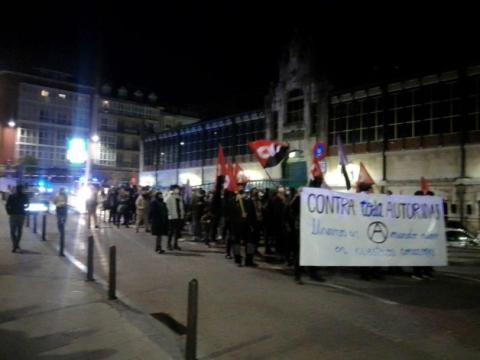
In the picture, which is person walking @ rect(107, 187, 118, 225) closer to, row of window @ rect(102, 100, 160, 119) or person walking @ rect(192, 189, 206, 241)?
person walking @ rect(192, 189, 206, 241)

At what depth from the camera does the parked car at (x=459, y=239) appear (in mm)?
20922

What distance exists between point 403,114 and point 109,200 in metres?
17.8

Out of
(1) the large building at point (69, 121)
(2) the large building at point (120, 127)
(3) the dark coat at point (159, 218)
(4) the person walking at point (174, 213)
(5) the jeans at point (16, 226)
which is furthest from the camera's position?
(2) the large building at point (120, 127)

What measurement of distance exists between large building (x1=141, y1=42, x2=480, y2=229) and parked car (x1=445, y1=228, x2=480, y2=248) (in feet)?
19.8

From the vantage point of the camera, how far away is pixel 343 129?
115 feet

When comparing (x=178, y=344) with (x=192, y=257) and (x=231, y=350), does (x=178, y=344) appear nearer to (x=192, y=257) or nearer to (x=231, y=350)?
(x=231, y=350)

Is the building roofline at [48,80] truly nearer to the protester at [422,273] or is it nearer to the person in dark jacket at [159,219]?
the person in dark jacket at [159,219]

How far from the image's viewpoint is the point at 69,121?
74.9 meters

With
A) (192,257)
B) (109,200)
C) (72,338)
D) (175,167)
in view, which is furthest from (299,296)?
(175,167)

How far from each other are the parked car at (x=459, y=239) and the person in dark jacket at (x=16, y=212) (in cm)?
1554

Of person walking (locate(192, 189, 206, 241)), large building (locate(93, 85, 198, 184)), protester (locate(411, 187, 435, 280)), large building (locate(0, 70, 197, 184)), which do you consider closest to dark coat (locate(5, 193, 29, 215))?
person walking (locate(192, 189, 206, 241))

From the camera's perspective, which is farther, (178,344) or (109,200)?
(109,200)

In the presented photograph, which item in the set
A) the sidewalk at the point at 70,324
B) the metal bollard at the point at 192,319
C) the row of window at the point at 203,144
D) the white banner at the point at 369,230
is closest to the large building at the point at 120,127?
the row of window at the point at 203,144

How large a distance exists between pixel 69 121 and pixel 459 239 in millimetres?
63916
